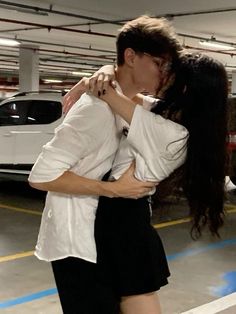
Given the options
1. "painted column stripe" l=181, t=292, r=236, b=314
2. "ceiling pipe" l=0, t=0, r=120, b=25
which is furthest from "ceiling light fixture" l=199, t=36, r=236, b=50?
"painted column stripe" l=181, t=292, r=236, b=314

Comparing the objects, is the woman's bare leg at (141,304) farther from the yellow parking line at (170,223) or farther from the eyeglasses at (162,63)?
the yellow parking line at (170,223)

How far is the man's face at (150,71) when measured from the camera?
1.89 m

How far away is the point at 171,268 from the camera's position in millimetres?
5230

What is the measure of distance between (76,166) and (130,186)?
8.7 inches

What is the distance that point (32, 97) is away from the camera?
9.46m

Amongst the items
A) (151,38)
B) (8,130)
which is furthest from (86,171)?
(8,130)

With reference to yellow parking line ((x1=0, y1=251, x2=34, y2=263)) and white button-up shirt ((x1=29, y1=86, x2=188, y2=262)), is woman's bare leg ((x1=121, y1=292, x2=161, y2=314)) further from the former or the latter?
yellow parking line ((x1=0, y1=251, x2=34, y2=263))

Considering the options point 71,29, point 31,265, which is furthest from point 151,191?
point 71,29

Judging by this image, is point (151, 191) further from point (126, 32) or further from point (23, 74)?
point (23, 74)

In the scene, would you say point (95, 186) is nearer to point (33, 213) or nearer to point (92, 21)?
point (33, 213)

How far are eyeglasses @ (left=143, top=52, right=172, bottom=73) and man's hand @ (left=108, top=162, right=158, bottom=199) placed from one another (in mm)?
376

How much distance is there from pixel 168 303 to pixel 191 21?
9.62 meters

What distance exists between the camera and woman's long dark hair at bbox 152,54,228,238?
1870 mm

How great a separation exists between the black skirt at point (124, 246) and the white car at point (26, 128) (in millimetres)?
7073
